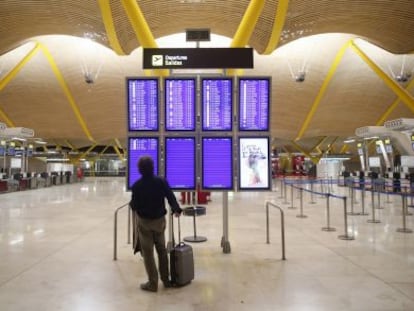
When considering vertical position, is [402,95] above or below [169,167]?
above

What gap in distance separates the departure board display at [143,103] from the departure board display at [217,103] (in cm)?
80

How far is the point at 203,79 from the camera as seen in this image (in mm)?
5953

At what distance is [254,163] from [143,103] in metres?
2.10

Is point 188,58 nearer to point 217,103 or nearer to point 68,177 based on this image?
point 217,103

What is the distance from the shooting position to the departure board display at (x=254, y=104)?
19.5 feet

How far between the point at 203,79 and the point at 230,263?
306 cm

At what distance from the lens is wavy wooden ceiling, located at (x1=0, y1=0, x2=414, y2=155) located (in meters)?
14.4

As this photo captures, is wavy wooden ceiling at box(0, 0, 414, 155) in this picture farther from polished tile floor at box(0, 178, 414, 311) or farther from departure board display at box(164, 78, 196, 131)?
polished tile floor at box(0, 178, 414, 311)

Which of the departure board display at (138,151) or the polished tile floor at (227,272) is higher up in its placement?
the departure board display at (138,151)

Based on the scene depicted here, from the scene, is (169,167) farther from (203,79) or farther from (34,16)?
(34,16)

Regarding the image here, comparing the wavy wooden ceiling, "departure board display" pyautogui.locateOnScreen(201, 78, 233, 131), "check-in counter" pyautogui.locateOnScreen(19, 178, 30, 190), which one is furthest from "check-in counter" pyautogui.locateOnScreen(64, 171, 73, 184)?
"departure board display" pyautogui.locateOnScreen(201, 78, 233, 131)

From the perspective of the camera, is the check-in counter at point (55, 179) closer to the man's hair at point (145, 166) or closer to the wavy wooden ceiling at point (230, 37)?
the wavy wooden ceiling at point (230, 37)

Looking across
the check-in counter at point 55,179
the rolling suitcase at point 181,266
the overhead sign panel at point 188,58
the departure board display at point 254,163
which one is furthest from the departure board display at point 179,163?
the check-in counter at point 55,179

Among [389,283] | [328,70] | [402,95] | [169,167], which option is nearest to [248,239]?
[169,167]
